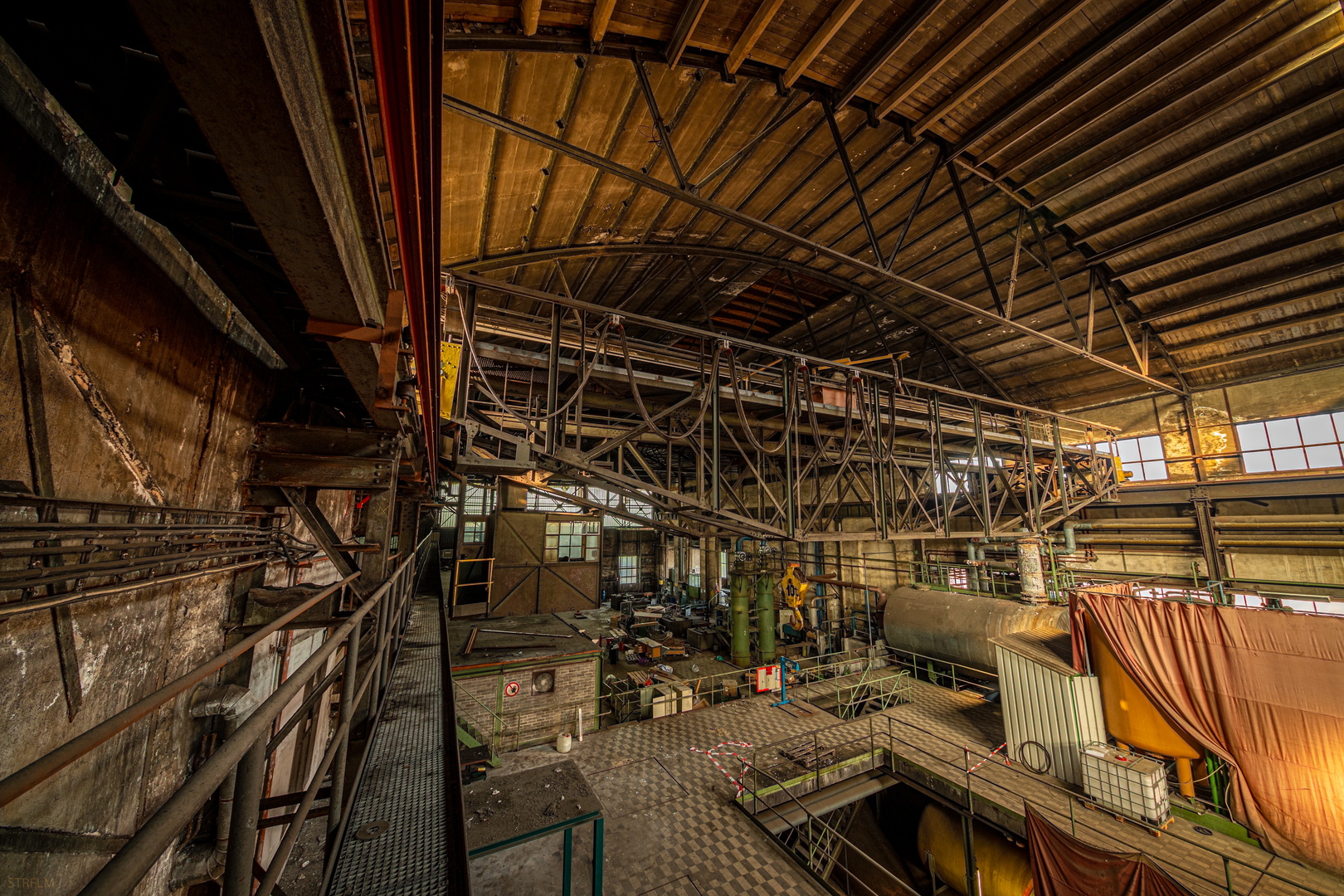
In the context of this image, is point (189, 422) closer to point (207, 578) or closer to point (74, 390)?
point (74, 390)

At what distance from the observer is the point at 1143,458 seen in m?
15.9

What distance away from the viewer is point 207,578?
3.27 meters

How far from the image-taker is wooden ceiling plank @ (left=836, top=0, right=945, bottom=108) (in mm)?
4984

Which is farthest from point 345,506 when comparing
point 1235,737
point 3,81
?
point 1235,737

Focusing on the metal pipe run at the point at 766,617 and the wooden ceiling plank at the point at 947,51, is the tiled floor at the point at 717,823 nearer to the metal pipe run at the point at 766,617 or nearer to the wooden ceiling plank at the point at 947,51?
the metal pipe run at the point at 766,617

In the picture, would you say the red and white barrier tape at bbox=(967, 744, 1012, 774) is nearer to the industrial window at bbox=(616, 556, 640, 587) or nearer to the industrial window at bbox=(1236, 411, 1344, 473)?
the industrial window at bbox=(1236, 411, 1344, 473)

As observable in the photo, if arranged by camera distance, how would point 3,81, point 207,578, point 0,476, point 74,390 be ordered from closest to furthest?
point 3,81 → point 0,476 → point 74,390 → point 207,578

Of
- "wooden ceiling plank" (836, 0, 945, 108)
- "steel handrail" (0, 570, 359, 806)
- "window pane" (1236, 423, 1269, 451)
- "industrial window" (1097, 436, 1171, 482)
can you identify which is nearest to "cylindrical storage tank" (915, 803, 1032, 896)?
"steel handrail" (0, 570, 359, 806)

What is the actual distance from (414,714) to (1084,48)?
10.1 meters

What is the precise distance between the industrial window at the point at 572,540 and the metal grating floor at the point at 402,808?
10.7 m

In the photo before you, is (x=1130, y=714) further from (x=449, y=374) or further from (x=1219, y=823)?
(x=449, y=374)

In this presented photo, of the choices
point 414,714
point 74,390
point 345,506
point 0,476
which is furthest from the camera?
point 345,506

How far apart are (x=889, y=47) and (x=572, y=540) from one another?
1544 cm

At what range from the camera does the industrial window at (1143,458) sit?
50.6 ft
